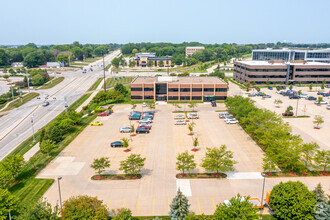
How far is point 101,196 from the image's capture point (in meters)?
32.0

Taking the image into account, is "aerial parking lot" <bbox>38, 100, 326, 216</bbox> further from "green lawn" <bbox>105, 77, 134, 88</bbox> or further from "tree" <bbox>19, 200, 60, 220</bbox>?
"green lawn" <bbox>105, 77, 134, 88</bbox>

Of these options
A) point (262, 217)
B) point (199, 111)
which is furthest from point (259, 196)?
point (199, 111)

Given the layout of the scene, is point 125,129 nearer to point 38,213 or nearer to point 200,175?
point 200,175

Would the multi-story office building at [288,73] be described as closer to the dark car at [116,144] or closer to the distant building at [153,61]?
the dark car at [116,144]

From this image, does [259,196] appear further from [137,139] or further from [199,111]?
[199,111]

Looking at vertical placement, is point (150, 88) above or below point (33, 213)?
above

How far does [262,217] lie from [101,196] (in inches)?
755

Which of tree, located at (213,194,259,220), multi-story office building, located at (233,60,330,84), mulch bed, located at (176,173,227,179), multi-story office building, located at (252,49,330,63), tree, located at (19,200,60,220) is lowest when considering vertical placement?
mulch bed, located at (176,173,227,179)

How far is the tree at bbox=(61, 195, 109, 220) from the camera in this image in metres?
23.9

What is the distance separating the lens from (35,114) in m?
74.0

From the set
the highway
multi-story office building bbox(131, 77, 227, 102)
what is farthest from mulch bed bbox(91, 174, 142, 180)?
multi-story office building bbox(131, 77, 227, 102)

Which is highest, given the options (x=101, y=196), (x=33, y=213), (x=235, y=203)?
(x=235, y=203)

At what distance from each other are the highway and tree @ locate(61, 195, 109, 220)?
30.0m

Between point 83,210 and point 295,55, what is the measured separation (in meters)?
155
